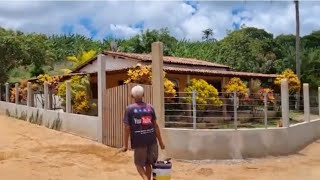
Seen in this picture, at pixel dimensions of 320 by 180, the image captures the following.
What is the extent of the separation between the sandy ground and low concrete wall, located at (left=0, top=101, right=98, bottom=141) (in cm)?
63

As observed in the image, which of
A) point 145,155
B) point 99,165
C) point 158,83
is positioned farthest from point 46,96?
point 145,155

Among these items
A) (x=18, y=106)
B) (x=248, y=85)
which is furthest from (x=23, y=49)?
(x=248, y=85)

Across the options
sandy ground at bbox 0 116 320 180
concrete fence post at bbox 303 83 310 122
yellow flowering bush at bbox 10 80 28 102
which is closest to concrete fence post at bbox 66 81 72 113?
sandy ground at bbox 0 116 320 180

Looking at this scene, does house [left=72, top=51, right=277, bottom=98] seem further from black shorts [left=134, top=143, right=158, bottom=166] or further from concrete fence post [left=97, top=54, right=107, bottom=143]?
black shorts [left=134, top=143, right=158, bottom=166]

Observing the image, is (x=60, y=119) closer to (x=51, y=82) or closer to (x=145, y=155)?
(x=51, y=82)

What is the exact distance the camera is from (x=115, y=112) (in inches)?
527

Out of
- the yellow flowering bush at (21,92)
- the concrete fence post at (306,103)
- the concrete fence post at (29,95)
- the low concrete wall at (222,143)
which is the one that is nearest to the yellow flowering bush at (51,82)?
the concrete fence post at (29,95)

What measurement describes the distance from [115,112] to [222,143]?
10.9 feet

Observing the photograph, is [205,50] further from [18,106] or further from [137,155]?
[137,155]

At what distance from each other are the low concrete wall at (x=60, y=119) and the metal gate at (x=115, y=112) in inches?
31.3

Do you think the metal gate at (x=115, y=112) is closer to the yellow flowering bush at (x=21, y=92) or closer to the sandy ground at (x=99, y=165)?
the sandy ground at (x=99, y=165)

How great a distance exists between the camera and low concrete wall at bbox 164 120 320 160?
1195 cm

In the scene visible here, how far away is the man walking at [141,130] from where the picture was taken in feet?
21.1

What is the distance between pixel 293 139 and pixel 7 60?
A: 2013 centimetres
